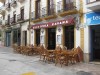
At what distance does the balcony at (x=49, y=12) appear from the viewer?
18784mm

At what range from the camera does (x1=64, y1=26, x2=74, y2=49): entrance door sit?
1705cm

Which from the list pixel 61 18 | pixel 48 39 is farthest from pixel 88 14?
pixel 48 39

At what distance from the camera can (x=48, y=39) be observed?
20656 mm

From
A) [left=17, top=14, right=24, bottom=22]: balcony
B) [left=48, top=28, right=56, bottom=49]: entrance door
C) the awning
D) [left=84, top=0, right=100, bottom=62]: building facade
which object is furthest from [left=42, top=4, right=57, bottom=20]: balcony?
[left=17, top=14, right=24, bottom=22]: balcony

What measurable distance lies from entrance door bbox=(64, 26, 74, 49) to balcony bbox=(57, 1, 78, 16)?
4.07ft

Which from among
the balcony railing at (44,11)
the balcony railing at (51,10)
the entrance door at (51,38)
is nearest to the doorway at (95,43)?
the balcony railing at (51,10)

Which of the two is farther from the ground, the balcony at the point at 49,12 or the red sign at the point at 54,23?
the balcony at the point at 49,12

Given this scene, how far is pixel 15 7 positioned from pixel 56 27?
40.3 feet

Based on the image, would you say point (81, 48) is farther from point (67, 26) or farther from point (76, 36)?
point (67, 26)

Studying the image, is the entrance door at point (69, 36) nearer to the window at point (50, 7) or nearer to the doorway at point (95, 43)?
the doorway at point (95, 43)

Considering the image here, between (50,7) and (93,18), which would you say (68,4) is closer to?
(50,7)

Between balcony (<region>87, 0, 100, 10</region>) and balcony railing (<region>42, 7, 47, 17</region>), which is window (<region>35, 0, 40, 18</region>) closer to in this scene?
balcony railing (<region>42, 7, 47, 17</region>)

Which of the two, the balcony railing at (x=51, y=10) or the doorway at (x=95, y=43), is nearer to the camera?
the doorway at (x=95, y=43)

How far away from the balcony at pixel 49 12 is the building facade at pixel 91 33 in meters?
4.17
